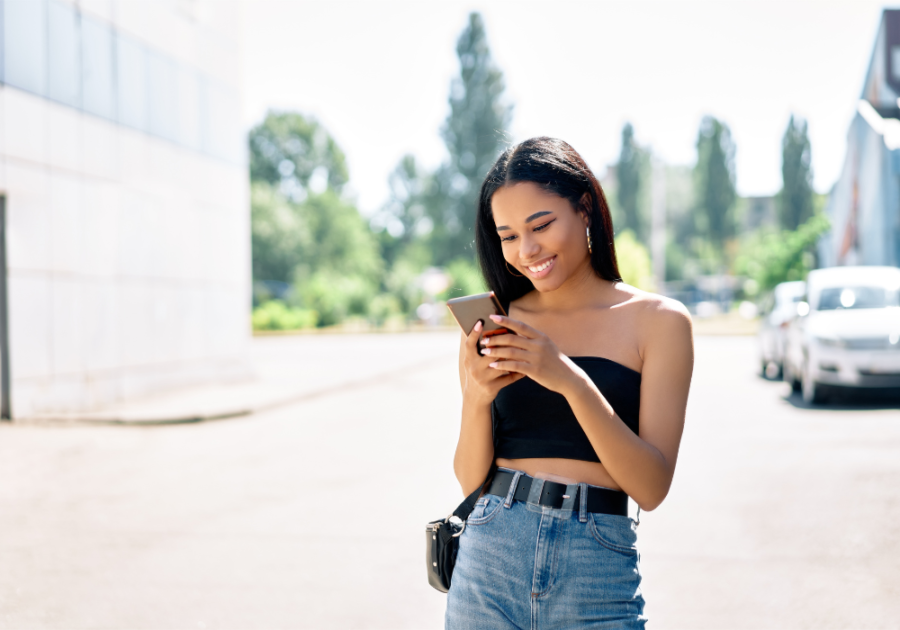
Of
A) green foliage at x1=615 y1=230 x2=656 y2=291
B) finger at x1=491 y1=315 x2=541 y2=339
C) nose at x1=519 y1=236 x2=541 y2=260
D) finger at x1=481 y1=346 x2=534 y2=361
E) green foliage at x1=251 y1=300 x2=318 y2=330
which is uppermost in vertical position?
green foliage at x1=615 y1=230 x2=656 y2=291

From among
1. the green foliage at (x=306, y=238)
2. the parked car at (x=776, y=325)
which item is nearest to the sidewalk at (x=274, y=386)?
the parked car at (x=776, y=325)

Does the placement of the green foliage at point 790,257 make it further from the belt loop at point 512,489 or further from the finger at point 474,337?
the finger at point 474,337

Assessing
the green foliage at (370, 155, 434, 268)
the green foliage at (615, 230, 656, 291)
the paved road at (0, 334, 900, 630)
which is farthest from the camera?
the green foliage at (370, 155, 434, 268)

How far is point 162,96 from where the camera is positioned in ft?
51.0

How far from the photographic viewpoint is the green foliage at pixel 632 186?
68.2m

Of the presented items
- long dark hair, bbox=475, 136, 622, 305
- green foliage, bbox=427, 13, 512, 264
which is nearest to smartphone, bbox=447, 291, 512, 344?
long dark hair, bbox=475, 136, 622, 305

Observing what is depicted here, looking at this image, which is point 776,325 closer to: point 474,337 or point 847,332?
point 847,332

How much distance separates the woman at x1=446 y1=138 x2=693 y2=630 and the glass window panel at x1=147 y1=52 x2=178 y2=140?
14.7 meters

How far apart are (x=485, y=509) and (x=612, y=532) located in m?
0.28

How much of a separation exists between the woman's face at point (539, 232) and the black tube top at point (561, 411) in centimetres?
22

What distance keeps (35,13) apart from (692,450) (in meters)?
10.5

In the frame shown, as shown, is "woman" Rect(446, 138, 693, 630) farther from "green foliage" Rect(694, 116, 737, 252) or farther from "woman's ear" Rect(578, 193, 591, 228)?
"green foliage" Rect(694, 116, 737, 252)

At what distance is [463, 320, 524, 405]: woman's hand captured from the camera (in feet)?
5.75

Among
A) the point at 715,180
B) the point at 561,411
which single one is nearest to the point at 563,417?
the point at 561,411
